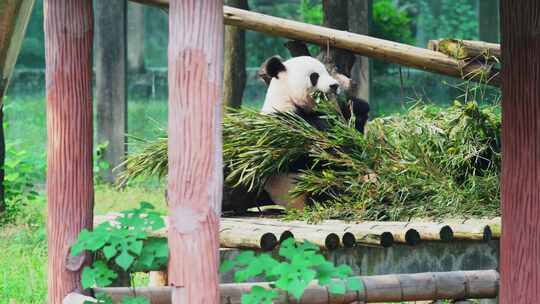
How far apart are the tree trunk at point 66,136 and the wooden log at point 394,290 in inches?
8.5

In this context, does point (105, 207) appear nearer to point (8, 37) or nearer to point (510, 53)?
point (8, 37)

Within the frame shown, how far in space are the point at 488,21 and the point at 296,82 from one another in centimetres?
434

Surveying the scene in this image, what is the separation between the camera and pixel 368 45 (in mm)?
5906

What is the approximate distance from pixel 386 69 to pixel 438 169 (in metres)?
4.34

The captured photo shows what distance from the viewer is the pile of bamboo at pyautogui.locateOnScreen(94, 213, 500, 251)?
15.1 ft

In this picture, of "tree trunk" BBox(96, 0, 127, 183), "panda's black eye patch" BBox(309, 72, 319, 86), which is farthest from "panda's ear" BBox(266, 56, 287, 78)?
"tree trunk" BBox(96, 0, 127, 183)

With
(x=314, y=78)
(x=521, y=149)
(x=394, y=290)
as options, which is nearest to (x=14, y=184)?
(x=314, y=78)

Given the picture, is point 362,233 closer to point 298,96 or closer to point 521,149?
point 521,149

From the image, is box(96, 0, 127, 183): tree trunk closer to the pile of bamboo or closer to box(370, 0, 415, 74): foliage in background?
box(370, 0, 415, 74): foliage in background

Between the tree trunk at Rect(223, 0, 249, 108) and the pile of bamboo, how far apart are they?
316 cm

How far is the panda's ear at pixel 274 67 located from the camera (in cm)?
591

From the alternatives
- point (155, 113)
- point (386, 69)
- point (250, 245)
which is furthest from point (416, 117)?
point (155, 113)

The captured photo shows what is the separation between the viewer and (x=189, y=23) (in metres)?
2.99

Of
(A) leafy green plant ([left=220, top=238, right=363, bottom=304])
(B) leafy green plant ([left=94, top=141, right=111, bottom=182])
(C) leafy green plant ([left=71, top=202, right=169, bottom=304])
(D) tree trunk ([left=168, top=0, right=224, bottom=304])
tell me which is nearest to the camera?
(D) tree trunk ([left=168, top=0, right=224, bottom=304])
